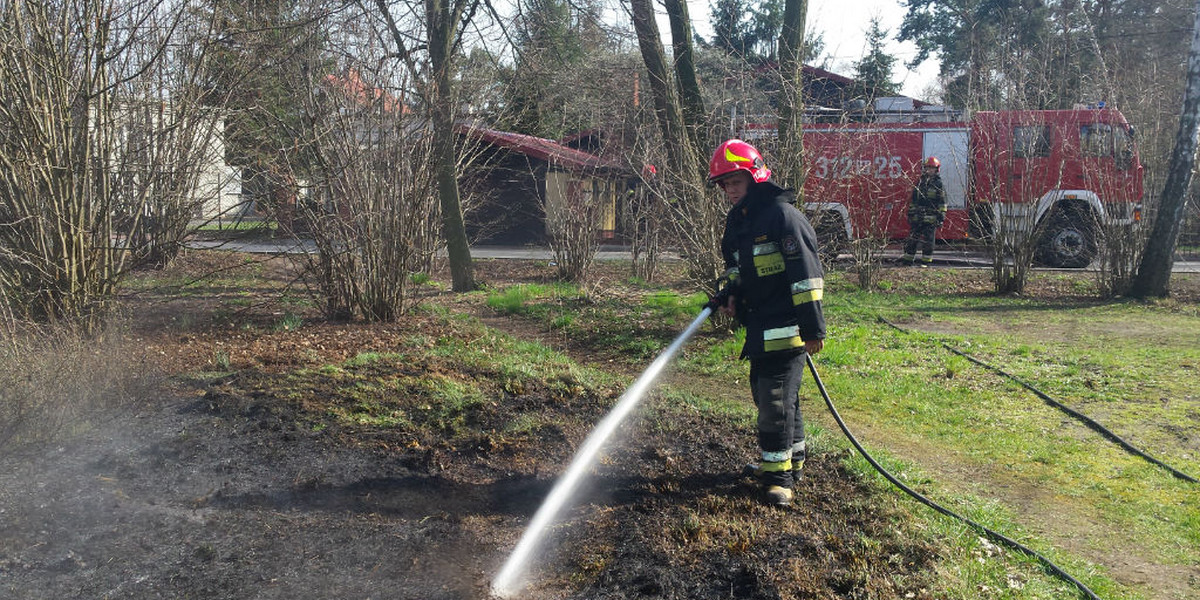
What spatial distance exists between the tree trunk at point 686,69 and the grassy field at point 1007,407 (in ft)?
7.32

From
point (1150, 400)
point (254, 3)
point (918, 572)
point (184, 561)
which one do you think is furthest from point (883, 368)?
point (254, 3)

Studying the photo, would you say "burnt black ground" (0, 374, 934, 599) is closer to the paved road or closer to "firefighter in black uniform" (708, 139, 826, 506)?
"firefighter in black uniform" (708, 139, 826, 506)

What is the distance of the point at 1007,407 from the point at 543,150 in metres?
14.3

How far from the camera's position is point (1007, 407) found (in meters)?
6.52

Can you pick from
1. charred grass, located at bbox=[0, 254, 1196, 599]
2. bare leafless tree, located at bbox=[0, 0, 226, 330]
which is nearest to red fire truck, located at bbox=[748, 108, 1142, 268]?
charred grass, located at bbox=[0, 254, 1196, 599]

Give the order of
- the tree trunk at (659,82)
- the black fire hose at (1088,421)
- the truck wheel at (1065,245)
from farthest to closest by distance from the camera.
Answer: the truck wheel at (1065,245)
the tree trunk at (659,82)
the black fire hose at (1088,421)

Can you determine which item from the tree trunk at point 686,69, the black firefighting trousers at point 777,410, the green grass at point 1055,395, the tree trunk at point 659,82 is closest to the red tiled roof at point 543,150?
the tree trunk at point 659,82

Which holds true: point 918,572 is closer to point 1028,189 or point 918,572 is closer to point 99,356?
point 99,356

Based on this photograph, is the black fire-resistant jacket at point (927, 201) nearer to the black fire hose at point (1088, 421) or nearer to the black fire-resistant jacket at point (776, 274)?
the black fire hose at point (1088, 421)

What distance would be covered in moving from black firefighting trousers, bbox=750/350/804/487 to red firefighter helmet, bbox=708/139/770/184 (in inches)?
39.1

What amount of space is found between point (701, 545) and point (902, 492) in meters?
1.38

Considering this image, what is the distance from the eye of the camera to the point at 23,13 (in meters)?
6.27

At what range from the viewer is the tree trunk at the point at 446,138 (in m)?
8.79

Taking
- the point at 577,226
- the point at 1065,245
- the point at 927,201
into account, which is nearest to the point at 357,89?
the point at 577,226
